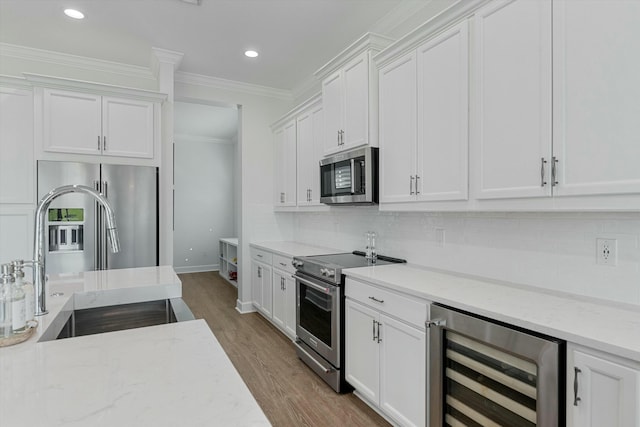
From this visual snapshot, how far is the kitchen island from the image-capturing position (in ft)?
2.12

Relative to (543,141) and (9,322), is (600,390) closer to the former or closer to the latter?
(543,141)

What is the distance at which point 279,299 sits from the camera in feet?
12.4

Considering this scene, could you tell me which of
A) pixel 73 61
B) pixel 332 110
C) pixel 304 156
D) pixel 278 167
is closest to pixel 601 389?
pixel 332 110

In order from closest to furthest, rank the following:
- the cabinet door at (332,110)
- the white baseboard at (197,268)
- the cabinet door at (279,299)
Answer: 1. the cabinet door at (332,110)
2. the cabinet door at (279,299)
3. the white baseboard at (197,268)

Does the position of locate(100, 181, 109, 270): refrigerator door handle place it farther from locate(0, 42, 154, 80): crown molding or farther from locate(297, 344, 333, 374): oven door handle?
locate(297, 344, 333, 374): oven door handle

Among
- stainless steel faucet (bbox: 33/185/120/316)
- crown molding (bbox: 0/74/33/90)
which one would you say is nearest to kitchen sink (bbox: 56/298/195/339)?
stainless steel faucet (bbox: 33/185/120/316)

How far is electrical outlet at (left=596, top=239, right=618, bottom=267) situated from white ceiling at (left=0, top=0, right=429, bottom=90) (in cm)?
206

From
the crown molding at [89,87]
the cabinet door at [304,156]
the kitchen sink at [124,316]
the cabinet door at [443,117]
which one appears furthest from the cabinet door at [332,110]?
the kitchen sink at [124,316]

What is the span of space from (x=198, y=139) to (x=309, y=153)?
468cm

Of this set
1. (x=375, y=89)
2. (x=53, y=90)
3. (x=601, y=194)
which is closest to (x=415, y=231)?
(x=375, y=89)

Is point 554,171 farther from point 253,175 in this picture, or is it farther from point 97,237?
point 253,175

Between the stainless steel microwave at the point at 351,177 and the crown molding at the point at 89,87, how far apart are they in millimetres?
1905

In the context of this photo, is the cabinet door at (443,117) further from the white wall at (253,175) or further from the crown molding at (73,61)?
the crown molding at (73,61)

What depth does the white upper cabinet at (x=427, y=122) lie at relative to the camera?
1.97m
